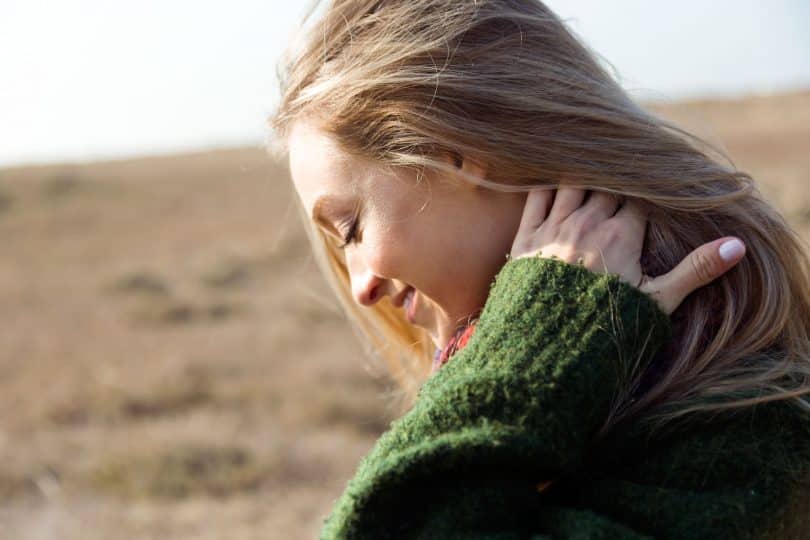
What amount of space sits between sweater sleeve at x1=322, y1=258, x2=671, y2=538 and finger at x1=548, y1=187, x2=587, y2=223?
162 millimetres

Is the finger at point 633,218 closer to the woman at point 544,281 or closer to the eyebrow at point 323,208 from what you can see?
the woman at point 544,281

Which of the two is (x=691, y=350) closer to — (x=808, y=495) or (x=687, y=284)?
(x=687, y=284)

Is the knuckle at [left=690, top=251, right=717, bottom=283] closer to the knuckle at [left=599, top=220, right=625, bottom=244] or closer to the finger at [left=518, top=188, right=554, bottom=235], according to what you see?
the knuckle at [left=599, top=220, right=625, bottom=244]

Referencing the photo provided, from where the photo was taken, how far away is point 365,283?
7.45ft

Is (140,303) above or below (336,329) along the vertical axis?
above

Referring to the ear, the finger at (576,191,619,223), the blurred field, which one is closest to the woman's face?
the ear

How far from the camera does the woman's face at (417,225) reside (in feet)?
6.97

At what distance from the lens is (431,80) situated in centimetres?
212

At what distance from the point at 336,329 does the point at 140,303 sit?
115 inches

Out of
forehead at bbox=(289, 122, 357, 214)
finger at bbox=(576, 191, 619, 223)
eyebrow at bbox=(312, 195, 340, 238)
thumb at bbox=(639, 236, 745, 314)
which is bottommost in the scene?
thumb at bbox=(639, 236, 745, 314)

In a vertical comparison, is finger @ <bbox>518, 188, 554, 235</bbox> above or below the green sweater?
above

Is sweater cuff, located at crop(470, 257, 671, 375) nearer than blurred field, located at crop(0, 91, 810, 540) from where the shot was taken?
Yes

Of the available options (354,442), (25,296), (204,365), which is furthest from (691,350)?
(25,296)

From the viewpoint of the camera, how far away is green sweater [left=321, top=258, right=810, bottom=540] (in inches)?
68.4
